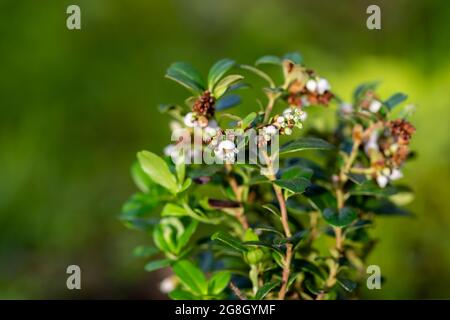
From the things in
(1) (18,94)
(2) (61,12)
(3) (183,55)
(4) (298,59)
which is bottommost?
(4) (298,59)

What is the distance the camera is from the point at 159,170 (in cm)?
72

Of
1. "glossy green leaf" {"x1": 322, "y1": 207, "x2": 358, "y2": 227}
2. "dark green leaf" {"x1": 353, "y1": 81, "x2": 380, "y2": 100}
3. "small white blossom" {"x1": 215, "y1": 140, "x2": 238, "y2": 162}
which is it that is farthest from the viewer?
"dark green leaf" {"x1": 353, "y1": 81, "x2": 380, "y2": 100}

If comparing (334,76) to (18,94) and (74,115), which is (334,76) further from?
(18,94)

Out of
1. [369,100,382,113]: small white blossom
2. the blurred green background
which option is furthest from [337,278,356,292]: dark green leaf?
the blurred green background

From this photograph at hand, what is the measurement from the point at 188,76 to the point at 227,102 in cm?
Result: 9

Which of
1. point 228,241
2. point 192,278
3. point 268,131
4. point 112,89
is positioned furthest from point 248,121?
point 112,89

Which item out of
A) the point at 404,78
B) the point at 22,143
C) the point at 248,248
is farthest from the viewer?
the point at 22,143

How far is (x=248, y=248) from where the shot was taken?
67 centimetres

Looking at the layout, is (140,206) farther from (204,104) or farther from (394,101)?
(394,101)

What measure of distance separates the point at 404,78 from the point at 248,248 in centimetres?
123

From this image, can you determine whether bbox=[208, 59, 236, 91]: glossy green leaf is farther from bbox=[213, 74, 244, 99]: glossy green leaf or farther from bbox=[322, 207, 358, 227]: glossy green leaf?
bbox=[322, 207, 358, 227]: glossy green leaf

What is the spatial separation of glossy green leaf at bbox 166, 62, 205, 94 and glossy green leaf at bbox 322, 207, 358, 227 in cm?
20

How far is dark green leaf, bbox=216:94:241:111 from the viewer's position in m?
0.79

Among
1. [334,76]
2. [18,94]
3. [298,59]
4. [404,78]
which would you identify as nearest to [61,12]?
[18,94]
